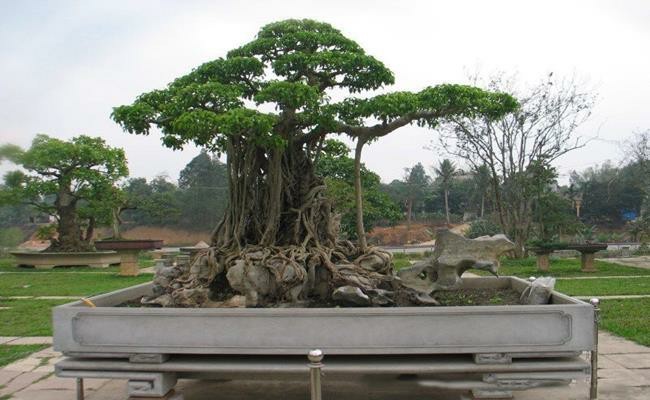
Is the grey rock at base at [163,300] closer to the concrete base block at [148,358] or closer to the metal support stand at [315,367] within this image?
the concrete base block at [148,358]

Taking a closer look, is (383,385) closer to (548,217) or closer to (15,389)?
(15,389)

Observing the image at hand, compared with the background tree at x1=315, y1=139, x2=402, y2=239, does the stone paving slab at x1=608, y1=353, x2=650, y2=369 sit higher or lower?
lower

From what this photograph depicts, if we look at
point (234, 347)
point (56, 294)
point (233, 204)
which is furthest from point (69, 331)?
point (56, 294)

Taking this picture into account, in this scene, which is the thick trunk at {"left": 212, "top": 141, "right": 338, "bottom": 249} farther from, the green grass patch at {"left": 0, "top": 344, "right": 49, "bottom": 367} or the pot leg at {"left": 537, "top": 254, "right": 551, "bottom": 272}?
the pot leg at {"left": 537, "top": 254, "right": 551, "bottom": 272}

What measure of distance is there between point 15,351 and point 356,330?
13.7 ft

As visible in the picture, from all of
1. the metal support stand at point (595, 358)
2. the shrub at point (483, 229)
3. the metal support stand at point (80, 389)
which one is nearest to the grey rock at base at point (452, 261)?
the metal support stand at point (595, 358)

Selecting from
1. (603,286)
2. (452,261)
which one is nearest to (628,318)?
(452,261)

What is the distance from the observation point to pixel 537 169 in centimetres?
1914

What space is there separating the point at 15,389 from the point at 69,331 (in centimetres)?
127

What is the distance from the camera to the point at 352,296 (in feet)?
14.4

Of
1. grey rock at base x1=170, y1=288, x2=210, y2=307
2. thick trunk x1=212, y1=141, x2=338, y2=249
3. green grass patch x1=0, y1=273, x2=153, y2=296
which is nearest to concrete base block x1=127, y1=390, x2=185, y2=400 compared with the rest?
grey rock at base x1=170, y1=288, x2=210, y2=307

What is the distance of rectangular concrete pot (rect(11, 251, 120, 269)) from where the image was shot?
62.0 ft

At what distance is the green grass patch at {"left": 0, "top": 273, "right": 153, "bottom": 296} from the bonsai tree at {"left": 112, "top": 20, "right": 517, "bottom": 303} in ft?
22.6

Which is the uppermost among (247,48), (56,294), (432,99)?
(247,48)
